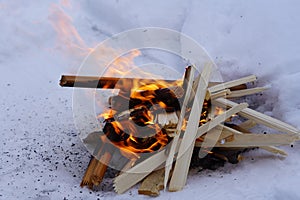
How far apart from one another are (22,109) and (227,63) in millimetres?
1670

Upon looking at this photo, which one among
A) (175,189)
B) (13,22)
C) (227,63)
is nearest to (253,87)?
(227,63)

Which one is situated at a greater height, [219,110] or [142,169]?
[219,110]

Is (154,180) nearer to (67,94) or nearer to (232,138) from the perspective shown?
(232,138)

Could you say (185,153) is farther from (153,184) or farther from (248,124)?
(248,124)

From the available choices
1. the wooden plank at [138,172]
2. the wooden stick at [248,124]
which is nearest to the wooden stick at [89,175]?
the wooden plank at [138,172]

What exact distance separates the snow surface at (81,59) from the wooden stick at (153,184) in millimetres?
55

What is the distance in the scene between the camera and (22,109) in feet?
10.6

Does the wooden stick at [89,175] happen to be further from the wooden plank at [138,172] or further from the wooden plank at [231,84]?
the wooden plank at [231,84]

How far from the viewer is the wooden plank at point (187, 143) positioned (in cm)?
230

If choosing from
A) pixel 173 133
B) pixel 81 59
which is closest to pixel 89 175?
pixel 173 133

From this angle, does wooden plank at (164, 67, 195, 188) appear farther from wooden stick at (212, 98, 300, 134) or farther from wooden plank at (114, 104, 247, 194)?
wooden stick at (212, 98, 300, 134)

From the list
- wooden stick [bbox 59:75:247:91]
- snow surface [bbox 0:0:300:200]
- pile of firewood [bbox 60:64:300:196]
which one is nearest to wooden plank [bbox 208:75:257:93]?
pile of firewood [bbox 60:64:300:196]

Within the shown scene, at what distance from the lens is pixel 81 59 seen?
3943mm

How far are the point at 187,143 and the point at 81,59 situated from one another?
1.86m
